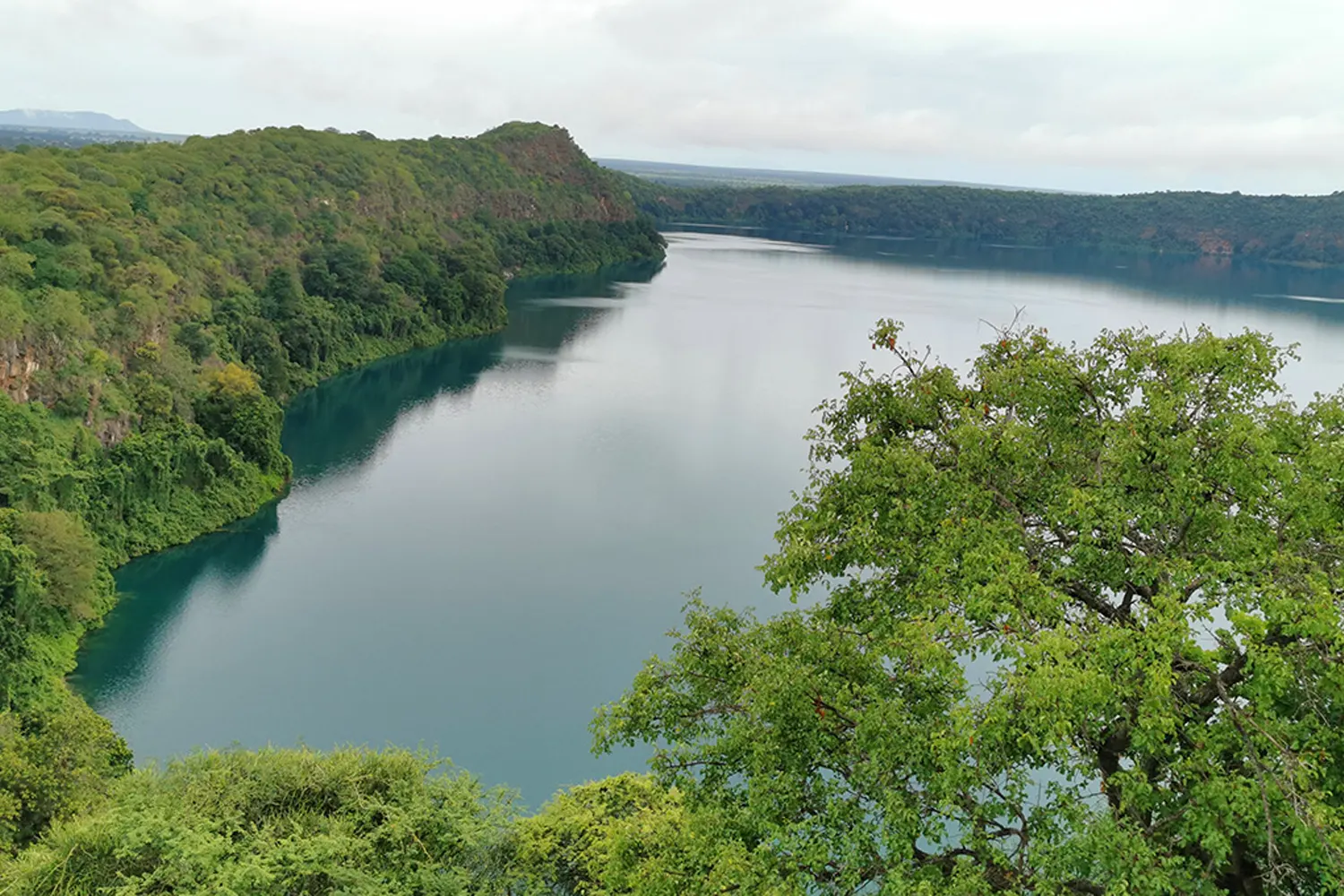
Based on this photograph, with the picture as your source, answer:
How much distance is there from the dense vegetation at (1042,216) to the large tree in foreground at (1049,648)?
403ft

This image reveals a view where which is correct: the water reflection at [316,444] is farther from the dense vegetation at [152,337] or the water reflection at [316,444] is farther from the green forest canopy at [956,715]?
the green forest canopy at [956,715]

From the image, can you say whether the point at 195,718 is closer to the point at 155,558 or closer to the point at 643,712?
the point at 155,558

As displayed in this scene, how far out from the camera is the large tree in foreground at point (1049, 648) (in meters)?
5.95

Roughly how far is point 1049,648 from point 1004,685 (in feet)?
1.45

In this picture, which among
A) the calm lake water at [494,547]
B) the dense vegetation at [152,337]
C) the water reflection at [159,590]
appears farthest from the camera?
the water reflection at [159,590]

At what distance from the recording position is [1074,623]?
6793 millimetres

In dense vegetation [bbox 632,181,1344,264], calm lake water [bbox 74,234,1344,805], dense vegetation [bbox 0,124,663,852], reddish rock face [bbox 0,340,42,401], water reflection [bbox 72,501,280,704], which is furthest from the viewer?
dense vegetation [bbox 632,181,1344,264]

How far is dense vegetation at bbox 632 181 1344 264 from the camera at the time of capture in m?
115

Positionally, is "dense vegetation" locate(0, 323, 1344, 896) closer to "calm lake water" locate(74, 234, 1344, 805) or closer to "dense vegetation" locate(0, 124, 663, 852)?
"calm lake water" locate(74, 234, 1344, 805)

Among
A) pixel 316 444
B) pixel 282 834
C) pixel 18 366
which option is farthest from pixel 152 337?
pixel 282 834

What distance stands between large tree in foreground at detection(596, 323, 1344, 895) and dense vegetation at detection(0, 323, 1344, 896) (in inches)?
1.0

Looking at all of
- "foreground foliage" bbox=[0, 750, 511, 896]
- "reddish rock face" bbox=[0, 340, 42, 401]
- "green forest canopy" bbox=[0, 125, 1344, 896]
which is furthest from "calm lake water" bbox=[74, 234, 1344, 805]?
"foreground foliage" bbox=[0, 750, 511, 896]

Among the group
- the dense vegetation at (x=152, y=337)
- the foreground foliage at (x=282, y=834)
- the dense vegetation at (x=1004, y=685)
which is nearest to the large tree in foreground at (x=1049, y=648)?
the dense vegetation at (x=1004, y=685)

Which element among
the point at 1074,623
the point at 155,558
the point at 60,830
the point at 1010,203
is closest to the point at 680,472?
the point at 155,558
